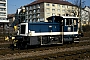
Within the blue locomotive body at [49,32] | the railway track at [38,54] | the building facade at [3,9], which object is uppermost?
the building facade at [3,9]

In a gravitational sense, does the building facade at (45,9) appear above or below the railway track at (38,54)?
above

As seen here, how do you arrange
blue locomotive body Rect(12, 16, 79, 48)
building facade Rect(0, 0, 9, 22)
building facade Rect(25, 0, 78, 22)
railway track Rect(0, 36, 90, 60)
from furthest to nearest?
building facade Rect(25, 0, 78, 22) → building facade Rect(0, 0, 9, 22) → blue locomotive body Rect(12, 16, 79, 48) → railway track Rect(0, 36, 90, 60)

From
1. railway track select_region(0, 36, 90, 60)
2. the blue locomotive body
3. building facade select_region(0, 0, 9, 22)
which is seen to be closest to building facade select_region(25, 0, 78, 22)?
building facade select_region(0, 0, 9, 22)

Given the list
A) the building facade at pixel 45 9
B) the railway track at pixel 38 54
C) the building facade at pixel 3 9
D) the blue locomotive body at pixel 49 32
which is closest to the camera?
the railway track at pixel 38 54

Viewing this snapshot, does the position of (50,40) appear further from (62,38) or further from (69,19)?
(69,19)

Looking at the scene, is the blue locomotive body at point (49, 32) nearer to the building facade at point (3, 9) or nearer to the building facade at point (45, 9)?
the building facade at point (45, 9)

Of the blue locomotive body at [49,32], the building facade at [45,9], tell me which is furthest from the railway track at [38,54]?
the building facade at [45,9]

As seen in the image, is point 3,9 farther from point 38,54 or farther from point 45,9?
point 38,54

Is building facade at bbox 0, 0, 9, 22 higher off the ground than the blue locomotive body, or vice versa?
building facade at bbox 0, 0, 9, 22

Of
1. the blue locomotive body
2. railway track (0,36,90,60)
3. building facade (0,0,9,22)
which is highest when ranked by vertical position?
building facade (0,0,9,22)

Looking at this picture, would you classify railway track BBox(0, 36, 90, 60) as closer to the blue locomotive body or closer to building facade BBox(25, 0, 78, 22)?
the blue locomotive body

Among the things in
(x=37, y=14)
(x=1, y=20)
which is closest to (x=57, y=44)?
(x=1, y=20)

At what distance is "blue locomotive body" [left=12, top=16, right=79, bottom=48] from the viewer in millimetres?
14344

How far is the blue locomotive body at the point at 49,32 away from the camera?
47.1 ft
